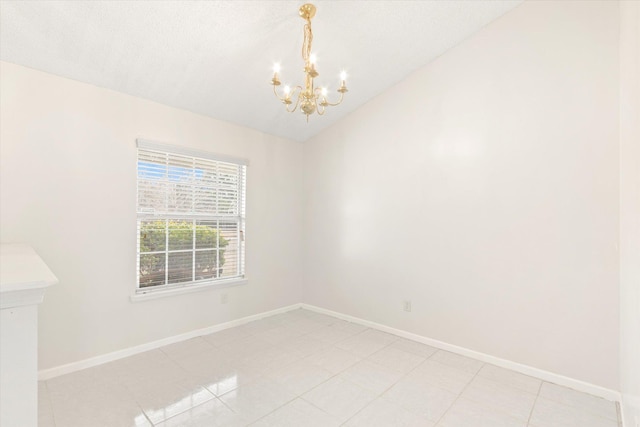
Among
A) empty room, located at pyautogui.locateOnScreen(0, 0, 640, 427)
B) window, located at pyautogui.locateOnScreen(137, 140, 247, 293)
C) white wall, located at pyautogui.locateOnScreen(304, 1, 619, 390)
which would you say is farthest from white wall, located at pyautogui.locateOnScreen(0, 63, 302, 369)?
white wall, located at pyautogui.locateOnScreen(304, 1, 619, 390)

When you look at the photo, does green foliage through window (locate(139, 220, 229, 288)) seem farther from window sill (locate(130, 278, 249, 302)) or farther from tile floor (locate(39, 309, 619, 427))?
tile floor (locate(39, 309, 619, 427))

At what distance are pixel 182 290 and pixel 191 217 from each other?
757 mm

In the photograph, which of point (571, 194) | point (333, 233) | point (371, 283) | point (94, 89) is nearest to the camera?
point (571, 194)

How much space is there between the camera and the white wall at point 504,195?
93.2 inches

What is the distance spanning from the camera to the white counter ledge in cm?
96

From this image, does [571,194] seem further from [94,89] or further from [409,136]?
[94,89]

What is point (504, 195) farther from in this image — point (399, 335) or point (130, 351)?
point (130, 351)

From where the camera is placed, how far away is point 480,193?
2914mm

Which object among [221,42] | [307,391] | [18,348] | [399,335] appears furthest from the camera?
[399,335]

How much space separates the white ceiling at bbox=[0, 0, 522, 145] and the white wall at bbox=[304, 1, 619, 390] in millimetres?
433

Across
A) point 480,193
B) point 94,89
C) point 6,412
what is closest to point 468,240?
point 480,193

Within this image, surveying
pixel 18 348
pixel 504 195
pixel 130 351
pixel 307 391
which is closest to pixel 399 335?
pixel 307 391

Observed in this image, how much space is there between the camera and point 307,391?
234 cm

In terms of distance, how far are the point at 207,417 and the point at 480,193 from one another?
281 centimetres
